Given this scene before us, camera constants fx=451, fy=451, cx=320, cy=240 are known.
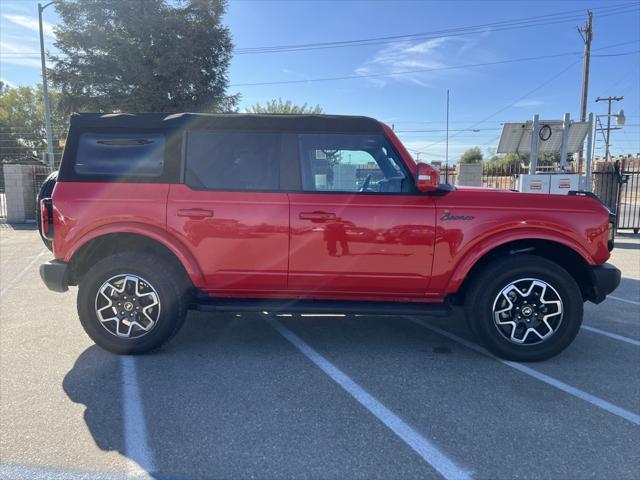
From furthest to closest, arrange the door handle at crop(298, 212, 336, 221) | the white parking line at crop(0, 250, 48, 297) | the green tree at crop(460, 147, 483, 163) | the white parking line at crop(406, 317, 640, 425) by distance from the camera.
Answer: the green tree at crop(460, 147, 483, 163)
the white parking line at crop(0, 250, 48, 297)
the door handle at crop(298, 212, 336, 221)
the white parking line at crop(406, 317, 640, 425)

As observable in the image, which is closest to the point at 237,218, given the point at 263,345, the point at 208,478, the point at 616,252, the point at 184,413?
the point at 263,345

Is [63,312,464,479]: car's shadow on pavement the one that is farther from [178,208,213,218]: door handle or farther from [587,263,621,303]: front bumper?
[587,263,621,303]: front bumper

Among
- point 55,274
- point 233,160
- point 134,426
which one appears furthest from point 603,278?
point 55,274

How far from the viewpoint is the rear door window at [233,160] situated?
3912mm

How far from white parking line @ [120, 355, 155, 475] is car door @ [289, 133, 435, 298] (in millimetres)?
1489

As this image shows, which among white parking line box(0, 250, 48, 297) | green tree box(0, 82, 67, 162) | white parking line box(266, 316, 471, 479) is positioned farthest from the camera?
green tree box(0, 82, 67, 162)

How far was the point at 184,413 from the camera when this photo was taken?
302 cm

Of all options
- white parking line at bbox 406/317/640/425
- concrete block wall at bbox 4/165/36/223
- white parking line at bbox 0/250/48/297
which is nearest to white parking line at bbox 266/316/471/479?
white parking line at bbox 406/317/640/425

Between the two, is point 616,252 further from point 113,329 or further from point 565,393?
point 113,329

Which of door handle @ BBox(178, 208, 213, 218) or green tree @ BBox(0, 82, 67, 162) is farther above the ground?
green tree @ BBox(0, 82, 67, 162)

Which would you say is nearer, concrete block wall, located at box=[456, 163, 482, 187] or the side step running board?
the side step running board

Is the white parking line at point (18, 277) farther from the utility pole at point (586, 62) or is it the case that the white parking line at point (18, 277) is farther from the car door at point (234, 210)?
the utility pole at point (586, 62)

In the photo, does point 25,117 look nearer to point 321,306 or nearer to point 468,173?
point 468,173

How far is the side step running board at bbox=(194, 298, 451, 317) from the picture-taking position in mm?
3826
